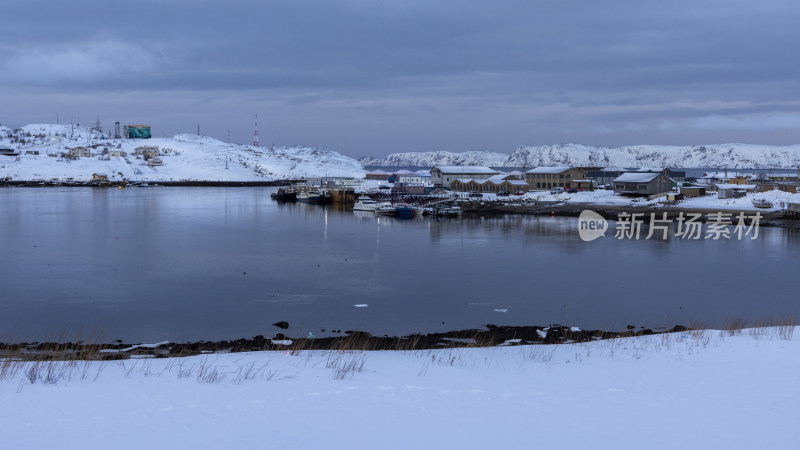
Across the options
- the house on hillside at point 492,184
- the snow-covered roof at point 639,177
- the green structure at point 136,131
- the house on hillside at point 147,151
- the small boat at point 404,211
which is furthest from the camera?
the green structure at point 136,131

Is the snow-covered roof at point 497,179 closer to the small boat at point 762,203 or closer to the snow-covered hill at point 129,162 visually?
the small boat at point 762,203

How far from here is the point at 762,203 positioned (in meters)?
42.9

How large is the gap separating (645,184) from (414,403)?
167ft

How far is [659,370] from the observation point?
303 inches

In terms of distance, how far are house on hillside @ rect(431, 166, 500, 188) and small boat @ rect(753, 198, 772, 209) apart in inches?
1222

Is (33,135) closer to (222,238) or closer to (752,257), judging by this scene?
(222,238)

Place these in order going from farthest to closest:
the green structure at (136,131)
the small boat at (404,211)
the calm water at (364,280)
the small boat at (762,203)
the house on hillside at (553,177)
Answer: the green structure at (136,131)
the house on hillside at (553,177)
the small boat at (404,211)
the small boat at (762,203)
the calm water at (364,280)

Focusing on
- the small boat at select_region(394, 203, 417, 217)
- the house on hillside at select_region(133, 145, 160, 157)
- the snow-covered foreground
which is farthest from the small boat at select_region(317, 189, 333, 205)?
the house on hillside at select_region(133, 145, 160, 157)

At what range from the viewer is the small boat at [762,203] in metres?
42.4

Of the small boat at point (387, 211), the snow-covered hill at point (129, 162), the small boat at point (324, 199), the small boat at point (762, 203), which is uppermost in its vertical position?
the snow-covered hill at point (129, 162)

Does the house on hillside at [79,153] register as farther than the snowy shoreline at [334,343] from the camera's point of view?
Yes

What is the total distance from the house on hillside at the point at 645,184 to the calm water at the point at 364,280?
19053 millimetres

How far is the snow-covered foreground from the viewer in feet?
16.3

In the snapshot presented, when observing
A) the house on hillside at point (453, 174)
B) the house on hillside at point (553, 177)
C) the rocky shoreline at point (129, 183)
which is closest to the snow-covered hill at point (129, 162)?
the rocky shoreline at point (129, 183)
